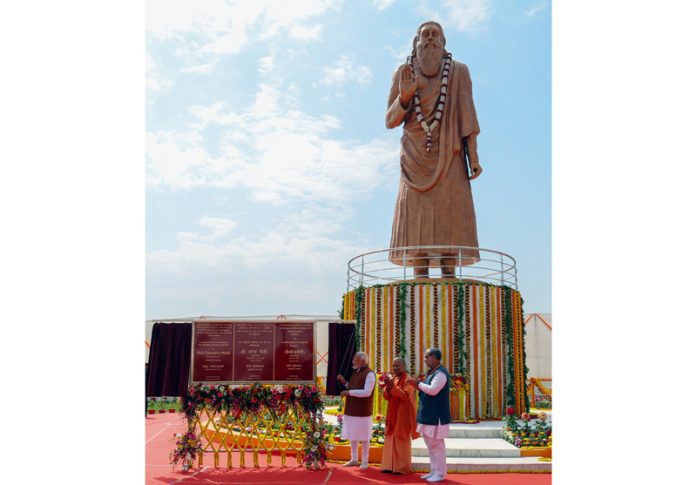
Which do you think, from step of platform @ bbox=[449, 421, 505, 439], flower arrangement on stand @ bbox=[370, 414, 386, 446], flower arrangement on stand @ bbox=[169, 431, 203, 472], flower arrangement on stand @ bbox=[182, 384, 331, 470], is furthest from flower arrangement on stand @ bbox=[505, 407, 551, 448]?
flower arrangement on stand @ bbox=[169, 431, 203, 472]

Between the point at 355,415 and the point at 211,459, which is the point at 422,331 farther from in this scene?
the point at 211,459

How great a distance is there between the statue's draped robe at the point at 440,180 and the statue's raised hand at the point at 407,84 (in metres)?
0.44

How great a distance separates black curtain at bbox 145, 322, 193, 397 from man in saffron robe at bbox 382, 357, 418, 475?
308cm

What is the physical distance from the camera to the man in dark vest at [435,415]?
8.46m

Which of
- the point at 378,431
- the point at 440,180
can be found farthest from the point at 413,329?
the point at 440,180

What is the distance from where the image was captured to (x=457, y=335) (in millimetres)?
12992

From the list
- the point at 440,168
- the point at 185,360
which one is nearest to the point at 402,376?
the point at 185,360

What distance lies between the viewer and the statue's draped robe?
14.3 m

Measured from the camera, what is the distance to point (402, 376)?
9070 mm

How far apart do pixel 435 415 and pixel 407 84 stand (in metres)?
8.07

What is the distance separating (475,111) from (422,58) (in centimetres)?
170

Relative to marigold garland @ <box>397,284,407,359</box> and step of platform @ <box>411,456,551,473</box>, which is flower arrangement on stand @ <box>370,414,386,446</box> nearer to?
step of platform @ <box>411,456,551,473</box>

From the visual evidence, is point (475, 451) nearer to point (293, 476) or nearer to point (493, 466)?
point (493, 466)

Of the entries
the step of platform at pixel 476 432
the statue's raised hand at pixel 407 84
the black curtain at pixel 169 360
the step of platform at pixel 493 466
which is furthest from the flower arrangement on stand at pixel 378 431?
the statue's raised hand at pixel 407 84
